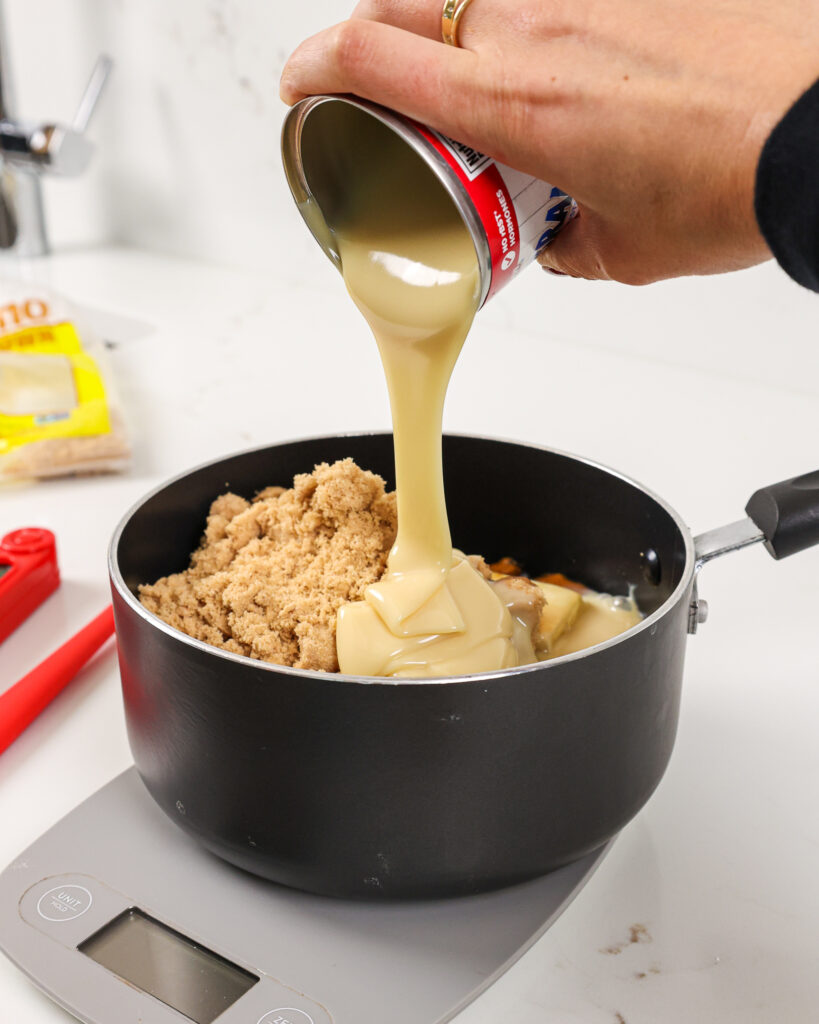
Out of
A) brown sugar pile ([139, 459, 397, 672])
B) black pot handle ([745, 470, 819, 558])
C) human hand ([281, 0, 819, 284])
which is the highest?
human hand ([281, 0, 819, 284])

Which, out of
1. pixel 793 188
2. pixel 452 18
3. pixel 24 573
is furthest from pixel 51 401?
pixel 793 188

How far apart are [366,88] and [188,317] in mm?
1134

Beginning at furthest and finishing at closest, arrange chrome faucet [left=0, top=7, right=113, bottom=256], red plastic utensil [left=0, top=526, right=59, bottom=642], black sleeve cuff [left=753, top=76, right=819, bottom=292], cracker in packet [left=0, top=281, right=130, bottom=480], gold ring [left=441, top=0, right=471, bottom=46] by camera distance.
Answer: chrome faucet [left=0, top=7, right=113, bottom=256], cracker in packet [left=0, top=281, right=130, bottom=480], red plastic utensil [left=0, top=526, right=59, bottom=642], gold ring [left=441, top=0, right=471, bottom=46], black sleeve cuff [left=753, top=76, right=819, bottom=292]

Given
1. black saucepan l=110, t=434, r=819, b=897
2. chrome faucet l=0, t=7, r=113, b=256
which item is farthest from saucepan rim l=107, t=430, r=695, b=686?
chrome faucet l=0, t=7, r=113, b=256

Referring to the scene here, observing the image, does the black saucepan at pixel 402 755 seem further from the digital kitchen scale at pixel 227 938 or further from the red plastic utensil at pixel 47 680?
the red plastic utensil at pixel 47 680

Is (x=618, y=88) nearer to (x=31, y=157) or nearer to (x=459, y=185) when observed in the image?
(x=459, y=185)

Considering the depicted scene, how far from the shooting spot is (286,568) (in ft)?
2.38

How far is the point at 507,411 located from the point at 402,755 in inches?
30.9

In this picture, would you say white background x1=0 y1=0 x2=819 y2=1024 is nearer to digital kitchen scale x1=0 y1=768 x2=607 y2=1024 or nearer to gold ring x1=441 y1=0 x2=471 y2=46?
digital kitchen scale x1=0 y1=768 x2=607 y2=1024

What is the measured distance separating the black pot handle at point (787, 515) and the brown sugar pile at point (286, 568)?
24cm

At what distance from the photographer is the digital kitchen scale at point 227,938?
0.54 m

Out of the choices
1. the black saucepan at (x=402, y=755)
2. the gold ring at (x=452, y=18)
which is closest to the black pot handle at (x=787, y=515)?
the black saucepan at (x=402, y=755)

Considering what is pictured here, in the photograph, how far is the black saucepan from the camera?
0.51m

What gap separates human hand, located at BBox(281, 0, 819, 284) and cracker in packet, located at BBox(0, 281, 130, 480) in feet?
2.11
